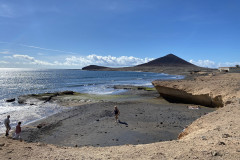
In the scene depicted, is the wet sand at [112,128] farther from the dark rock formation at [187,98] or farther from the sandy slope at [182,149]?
the sandy slope at [182,149]

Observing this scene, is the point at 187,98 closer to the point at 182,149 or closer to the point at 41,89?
the point at 182,149

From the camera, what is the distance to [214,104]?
20.1 metres

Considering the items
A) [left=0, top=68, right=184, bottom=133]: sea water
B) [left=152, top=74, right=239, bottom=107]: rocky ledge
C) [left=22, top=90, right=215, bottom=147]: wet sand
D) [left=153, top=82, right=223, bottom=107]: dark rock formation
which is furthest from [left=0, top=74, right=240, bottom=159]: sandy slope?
[left=0, top=68, right=184, bottom=133]: sea water

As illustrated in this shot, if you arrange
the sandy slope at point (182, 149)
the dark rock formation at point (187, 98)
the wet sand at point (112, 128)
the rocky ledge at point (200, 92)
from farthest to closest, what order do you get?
the dark rock formation at point (187, 98) → the rocky ledge at point (200, 92) → the wet sand at point (112, 128) → the sandy slope at point (182, 149)

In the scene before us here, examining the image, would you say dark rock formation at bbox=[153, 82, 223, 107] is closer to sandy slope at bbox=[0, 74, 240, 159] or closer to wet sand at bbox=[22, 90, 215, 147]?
wet sand at bbox=[22, 90, 215, 147]

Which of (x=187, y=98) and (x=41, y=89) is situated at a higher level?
(x=187, y=98)

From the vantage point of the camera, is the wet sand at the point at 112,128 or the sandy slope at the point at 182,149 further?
the wet sand at the point at 112,128

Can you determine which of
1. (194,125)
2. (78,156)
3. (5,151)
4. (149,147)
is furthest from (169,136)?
(5,151)

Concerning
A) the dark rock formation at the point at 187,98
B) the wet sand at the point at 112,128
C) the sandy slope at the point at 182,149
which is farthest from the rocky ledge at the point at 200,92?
the sandy slope at the point at 182,149

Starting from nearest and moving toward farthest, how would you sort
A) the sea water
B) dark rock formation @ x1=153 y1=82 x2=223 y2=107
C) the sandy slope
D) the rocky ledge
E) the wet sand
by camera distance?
the sandy slope → the wet sand → the rocky ledge → dark rock formation @ x1=153 y1=82 x2=223 y2=107 → the sea water

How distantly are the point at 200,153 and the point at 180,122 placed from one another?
1032 centimetres

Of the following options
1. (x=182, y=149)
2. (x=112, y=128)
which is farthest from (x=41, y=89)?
(x=182, y=149)

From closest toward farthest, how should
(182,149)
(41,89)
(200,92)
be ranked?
(182,149) → (200,92) → (41,89)

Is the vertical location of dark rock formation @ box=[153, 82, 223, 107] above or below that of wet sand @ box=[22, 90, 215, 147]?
above
